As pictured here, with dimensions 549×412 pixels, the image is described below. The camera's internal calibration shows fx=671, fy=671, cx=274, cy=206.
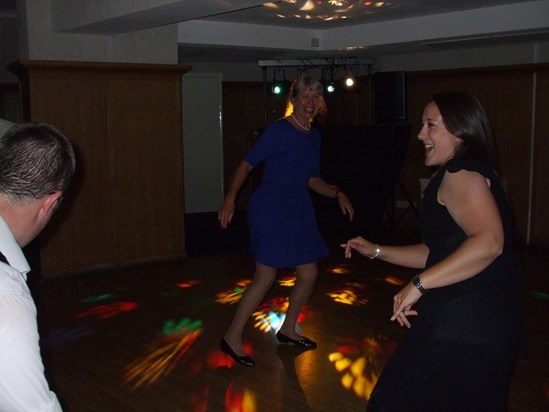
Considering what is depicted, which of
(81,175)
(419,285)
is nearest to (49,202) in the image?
(419,285)

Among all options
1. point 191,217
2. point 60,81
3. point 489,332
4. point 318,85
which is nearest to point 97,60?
point 60,81

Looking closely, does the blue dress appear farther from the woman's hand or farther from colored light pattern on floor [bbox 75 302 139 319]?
colored light pattern on floor [bbox 75 302 139 319]

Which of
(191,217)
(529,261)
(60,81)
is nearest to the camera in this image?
(60,81)

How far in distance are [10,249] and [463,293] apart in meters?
1.26

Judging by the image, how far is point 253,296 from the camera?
370cm

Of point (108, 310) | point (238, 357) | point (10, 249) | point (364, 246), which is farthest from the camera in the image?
point (108, 310)

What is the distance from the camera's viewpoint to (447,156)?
6.57 feet

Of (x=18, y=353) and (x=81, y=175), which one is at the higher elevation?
(x=18, y=353)

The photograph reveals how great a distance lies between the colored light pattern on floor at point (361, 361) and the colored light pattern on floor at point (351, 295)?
90 centimetres

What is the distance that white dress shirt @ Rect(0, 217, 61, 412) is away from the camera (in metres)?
0.99

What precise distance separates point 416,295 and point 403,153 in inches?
255

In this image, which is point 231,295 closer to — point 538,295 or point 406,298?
point 538,295

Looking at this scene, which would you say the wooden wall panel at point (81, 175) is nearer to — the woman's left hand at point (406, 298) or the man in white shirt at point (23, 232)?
the woman's left hand at point (406, 298)

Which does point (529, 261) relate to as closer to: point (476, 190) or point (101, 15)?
point (101, 15)
